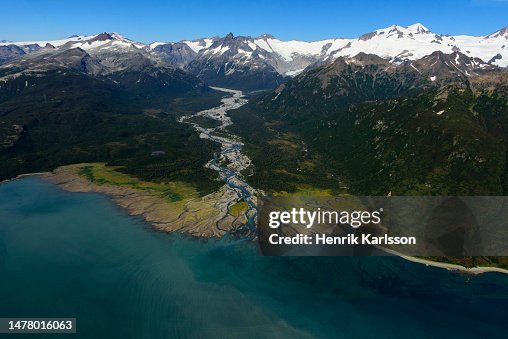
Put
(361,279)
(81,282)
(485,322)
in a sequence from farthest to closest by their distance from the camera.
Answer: (361,279)
(81,282)
(485,322)

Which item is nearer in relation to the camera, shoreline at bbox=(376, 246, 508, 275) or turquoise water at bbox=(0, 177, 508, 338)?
turquoise water at bbox=(0, 177, 508, 338)

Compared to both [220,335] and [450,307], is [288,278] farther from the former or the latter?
[450,307]

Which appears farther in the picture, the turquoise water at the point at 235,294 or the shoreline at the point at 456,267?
the shoreline at the point at 456,267

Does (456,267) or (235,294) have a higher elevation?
(456,267)

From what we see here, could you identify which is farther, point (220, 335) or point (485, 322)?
point (485, 322)

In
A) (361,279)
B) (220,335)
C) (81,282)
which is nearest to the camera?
(220,335)

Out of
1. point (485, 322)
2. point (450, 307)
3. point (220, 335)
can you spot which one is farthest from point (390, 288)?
point (220, 335)

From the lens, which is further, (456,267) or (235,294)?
(456,267)

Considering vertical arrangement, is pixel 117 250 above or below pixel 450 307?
above
